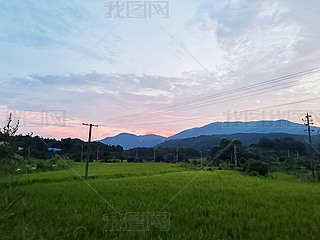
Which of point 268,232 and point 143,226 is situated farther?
point 143,226

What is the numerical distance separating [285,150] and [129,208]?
4967cm

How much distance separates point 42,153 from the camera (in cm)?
4978

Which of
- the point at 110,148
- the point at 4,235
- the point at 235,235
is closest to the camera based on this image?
the point at 4,235

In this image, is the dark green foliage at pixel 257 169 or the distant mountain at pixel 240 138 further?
the distant mountain at pixel 240 138

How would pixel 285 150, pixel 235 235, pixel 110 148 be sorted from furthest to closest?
pixel 110 148
pixel 285 150
pixel 235 235

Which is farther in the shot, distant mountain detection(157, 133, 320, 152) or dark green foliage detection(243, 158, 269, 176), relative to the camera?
distant mountain detection(157, 133, 320, 152)

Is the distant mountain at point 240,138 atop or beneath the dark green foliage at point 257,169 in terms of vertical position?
atop

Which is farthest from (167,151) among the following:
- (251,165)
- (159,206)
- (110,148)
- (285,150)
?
(159,206)

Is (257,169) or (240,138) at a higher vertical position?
(240,138)

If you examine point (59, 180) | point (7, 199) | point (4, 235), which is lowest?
point (59, 180)

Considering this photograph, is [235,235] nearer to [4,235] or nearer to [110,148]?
[4,235]

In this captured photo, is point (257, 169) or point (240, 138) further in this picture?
point (240, 138)

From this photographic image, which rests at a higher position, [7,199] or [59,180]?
[7,199]

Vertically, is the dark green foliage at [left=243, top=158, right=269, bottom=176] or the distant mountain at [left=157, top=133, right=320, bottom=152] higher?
the distant mountain at [left=157, top=133, right=320, bottom=152]
